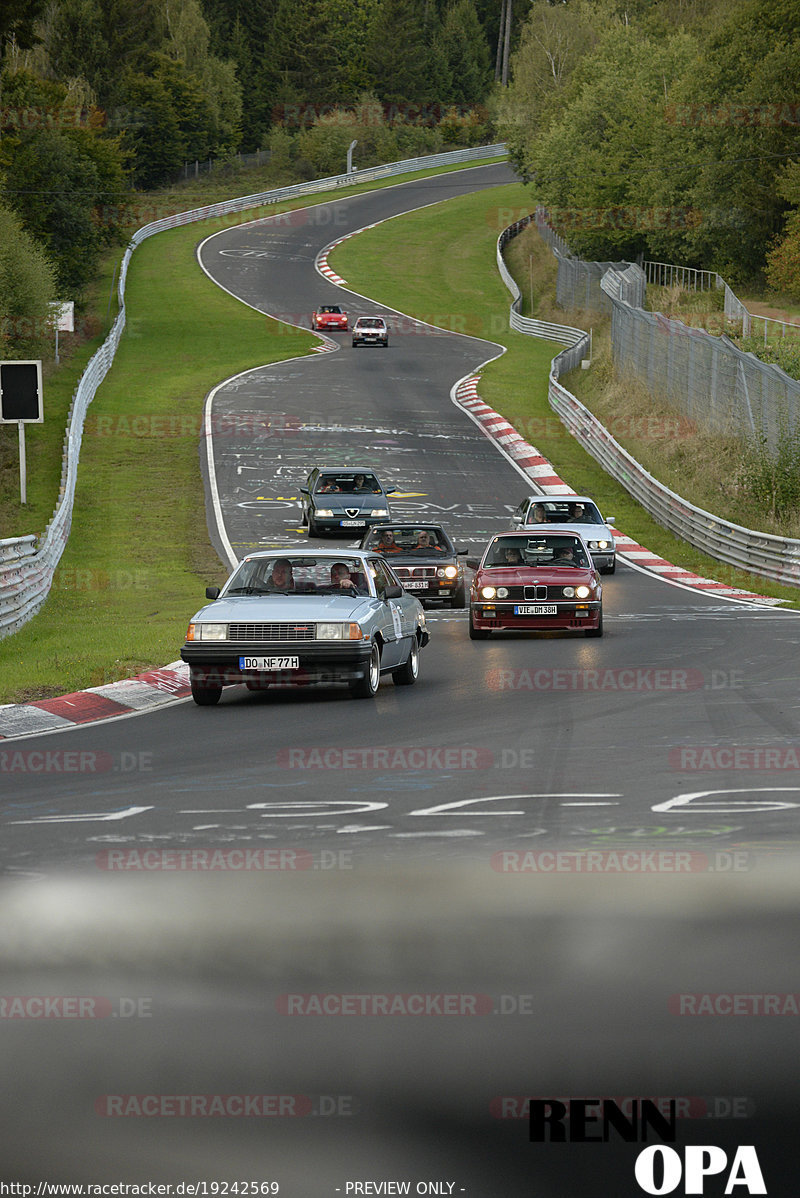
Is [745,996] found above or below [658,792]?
above

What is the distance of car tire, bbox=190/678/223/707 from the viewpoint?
14.5 meters

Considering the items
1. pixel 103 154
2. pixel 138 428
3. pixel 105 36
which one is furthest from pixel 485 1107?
pixel 105 36

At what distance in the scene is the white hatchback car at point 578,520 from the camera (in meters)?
29.1

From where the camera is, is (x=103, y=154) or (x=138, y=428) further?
(x=103, y=154)

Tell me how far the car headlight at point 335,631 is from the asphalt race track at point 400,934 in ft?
2.43

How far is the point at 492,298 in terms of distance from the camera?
8594cm

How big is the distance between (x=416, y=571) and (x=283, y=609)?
10.7m

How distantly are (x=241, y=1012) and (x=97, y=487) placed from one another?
36031 millimetres

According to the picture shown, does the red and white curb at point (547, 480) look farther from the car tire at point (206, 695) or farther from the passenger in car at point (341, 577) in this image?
the car tire at point (206, 695)

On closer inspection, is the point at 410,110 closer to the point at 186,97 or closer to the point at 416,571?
the point at 186,97

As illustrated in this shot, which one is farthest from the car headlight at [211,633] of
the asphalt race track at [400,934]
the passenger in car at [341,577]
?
the passenger in car at [341,577]

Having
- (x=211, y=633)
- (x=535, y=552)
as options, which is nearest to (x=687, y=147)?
(x=535, y=552)

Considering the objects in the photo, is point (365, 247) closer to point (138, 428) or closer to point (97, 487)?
point (138, 428)

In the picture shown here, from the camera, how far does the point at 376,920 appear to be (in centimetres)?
639
